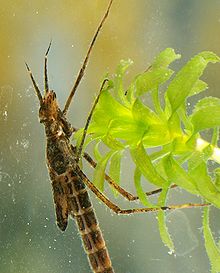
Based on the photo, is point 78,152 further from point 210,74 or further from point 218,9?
point 218,9

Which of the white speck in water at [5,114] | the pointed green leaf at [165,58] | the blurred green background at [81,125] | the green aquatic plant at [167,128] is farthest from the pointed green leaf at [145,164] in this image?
the white speck in water at [5,114]

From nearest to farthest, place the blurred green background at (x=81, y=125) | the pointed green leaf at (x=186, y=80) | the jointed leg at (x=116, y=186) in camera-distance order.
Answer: the pointed green leaf at (x=186, y=80) < the jointed leg at (x=116, y=186) < the blurred green background at (x=81, y=125)

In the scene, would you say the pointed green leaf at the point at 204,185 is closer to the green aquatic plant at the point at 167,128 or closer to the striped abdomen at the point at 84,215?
the green aquatic plant at the point at 167,128

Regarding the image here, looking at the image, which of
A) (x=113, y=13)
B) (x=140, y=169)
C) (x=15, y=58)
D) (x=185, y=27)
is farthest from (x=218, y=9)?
(x=140, y=169)

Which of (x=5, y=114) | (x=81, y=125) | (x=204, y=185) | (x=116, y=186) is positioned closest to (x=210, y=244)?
(x=204, y=185)

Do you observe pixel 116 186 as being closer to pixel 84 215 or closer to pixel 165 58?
pixel 84 215

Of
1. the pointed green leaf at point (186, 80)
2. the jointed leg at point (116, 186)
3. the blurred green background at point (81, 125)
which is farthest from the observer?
the blurred green background at point (81, 125)

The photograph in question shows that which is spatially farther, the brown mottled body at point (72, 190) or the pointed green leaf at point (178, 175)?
the brown mottled body at point (72, 190)
